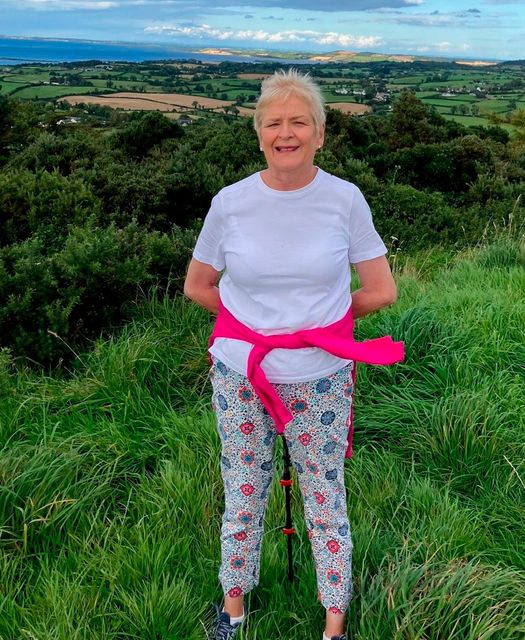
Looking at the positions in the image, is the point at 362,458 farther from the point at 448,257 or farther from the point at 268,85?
the point at 448,257

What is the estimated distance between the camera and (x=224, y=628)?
2293 millimetres

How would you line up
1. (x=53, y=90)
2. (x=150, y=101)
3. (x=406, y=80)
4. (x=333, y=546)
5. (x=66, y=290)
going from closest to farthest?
(x=333, y=546)
(x=66, y=290)
(x=150, y=101)
(x=53, y=90)
(x=406, y=80)

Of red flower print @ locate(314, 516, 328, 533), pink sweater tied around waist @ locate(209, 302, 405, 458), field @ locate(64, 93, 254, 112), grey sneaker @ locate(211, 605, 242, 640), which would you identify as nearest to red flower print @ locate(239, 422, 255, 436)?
pink sweater tied around waist @ locate(209, 302, 405, 458)

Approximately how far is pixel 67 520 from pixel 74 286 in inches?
75.7

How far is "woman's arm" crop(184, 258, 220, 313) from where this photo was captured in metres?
2.20

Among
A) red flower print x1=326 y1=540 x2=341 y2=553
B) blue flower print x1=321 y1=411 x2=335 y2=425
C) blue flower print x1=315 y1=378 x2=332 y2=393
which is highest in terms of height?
blue flower print x1=315 y1=378 x2=332 y2=393

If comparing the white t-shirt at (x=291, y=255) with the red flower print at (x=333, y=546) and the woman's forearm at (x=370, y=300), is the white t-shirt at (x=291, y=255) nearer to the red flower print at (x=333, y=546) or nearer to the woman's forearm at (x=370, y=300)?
the woman's forearm at (x=370, y=300)

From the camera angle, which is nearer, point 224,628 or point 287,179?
point 287,179

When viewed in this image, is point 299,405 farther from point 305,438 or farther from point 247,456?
point 247,456

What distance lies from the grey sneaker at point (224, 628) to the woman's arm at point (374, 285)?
1208 mm

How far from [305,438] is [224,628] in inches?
31.5

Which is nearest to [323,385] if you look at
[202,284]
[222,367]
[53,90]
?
[222,367]

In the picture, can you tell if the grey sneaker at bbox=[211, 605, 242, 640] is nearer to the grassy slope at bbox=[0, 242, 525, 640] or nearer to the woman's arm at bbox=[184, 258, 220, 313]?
the grassy slope at bbox=[0, 242, 525, 640]

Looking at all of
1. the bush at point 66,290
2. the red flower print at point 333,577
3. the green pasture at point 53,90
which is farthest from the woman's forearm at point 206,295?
the green pasture at point 53,90
